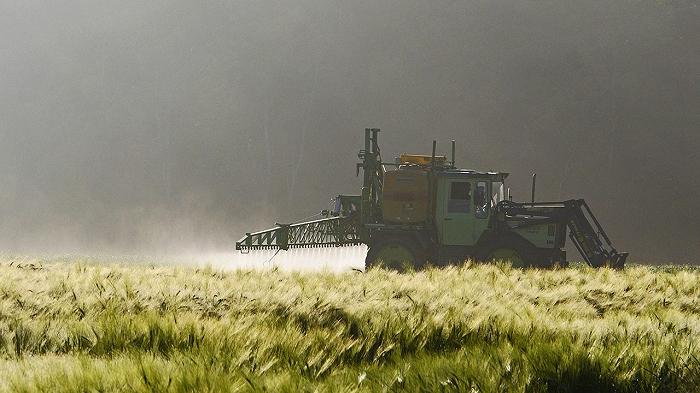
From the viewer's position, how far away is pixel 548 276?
9.44 m

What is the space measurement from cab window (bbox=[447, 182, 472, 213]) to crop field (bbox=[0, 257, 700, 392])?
9802 millimetres

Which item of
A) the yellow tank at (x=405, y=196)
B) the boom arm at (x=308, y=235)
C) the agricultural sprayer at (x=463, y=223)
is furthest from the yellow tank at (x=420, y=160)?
the boom arm at (x=308, y=235)

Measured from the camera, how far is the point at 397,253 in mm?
16781

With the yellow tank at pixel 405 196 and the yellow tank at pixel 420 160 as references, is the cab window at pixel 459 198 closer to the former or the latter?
the yellow tank at pixel 405 196

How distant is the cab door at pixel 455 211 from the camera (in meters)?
16.9

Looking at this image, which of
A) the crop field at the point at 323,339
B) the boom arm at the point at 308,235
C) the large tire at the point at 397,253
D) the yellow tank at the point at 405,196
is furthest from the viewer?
the boom arm at the point at 308,235

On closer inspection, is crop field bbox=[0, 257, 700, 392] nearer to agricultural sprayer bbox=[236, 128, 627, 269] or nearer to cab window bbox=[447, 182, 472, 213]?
agricultural sprayer bbox=[236, 128, 627, 269]

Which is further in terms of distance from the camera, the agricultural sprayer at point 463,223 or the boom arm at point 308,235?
the boom arm at point 308,235

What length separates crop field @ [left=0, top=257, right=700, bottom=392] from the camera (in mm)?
2953

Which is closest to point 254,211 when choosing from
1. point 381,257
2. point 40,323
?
point 381,257

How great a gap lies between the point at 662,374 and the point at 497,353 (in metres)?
0.70

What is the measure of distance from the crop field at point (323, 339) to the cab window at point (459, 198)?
9.80 metres

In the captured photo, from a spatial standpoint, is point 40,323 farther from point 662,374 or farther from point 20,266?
point 20,266

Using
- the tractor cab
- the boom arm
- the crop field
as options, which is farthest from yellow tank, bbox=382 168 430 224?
the crop field
